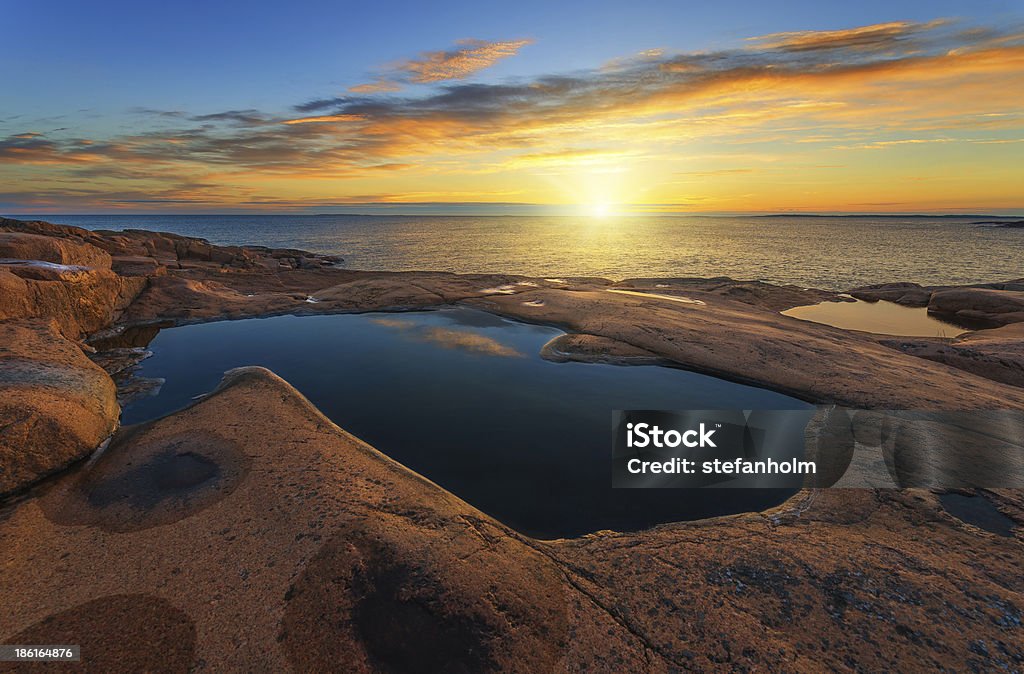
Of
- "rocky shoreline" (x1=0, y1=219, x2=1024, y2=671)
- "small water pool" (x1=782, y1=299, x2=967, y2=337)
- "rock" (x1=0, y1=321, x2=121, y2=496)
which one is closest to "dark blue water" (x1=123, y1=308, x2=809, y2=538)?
"rocky shoreline" (x1=0, y1=219, x2=1024, y2=671)

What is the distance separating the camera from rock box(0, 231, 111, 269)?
1561 centimetres

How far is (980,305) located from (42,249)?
4531 cm

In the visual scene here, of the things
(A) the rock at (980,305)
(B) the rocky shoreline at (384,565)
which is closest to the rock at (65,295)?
(B) the rocky shoreline at (384,565)

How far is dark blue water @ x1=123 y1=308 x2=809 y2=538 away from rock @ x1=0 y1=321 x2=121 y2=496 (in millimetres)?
1090

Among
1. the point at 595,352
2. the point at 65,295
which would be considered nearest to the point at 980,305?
the point at 595,352

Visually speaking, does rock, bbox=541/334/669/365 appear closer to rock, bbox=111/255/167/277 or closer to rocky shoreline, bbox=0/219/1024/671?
rocky shoreline, bbox=0/219/1024/671

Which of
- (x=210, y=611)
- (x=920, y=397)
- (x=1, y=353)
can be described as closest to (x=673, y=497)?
(x=210, y=611)

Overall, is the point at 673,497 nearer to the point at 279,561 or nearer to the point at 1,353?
the point at 279,561

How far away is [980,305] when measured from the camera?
24.8 m

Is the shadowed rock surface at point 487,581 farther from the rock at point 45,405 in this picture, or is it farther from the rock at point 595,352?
the rock at point 595,352

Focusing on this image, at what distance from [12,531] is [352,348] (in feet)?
30.8

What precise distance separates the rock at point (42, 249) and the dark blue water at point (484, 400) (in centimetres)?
521

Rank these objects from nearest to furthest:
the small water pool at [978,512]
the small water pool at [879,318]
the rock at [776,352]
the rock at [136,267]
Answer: the small water pool at [978,512] → the rock at [776,352] → the rock at [136,267] → the small water pool at [879,318]

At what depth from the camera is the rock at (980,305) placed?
23.2m
